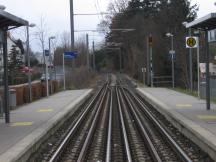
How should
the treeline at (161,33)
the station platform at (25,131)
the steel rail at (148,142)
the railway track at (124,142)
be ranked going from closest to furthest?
the station platform at (25,131)
the steel rail at (148,142)
the railway track at (124,142)
the treeline at (161,33)

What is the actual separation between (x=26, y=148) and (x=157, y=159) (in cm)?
297

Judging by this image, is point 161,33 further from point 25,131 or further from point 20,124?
point 25,131

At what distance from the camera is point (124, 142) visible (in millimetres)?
17344

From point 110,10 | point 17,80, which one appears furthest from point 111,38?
point 17,80

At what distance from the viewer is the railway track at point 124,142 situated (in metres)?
14.3

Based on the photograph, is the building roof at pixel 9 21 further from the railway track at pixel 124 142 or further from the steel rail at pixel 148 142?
the steel rail at pixel 148 142

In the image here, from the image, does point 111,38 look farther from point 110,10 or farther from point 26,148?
point 26,148

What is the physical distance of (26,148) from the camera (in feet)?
45.1

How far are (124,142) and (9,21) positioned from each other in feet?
18.7

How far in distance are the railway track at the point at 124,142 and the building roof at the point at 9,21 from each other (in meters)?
4.04

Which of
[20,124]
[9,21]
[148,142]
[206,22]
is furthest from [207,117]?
[9,21]

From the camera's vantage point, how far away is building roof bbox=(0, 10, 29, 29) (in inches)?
703

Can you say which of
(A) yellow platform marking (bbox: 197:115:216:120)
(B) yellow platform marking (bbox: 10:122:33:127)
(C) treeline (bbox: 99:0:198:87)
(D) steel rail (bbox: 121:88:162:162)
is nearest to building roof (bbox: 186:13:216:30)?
(A) yellow platform marking (bbox: 197:115:216:120)

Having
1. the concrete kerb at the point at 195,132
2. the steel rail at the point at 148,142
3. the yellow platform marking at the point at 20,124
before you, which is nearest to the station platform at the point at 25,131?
the yellow platform marking at the point at 20,124
